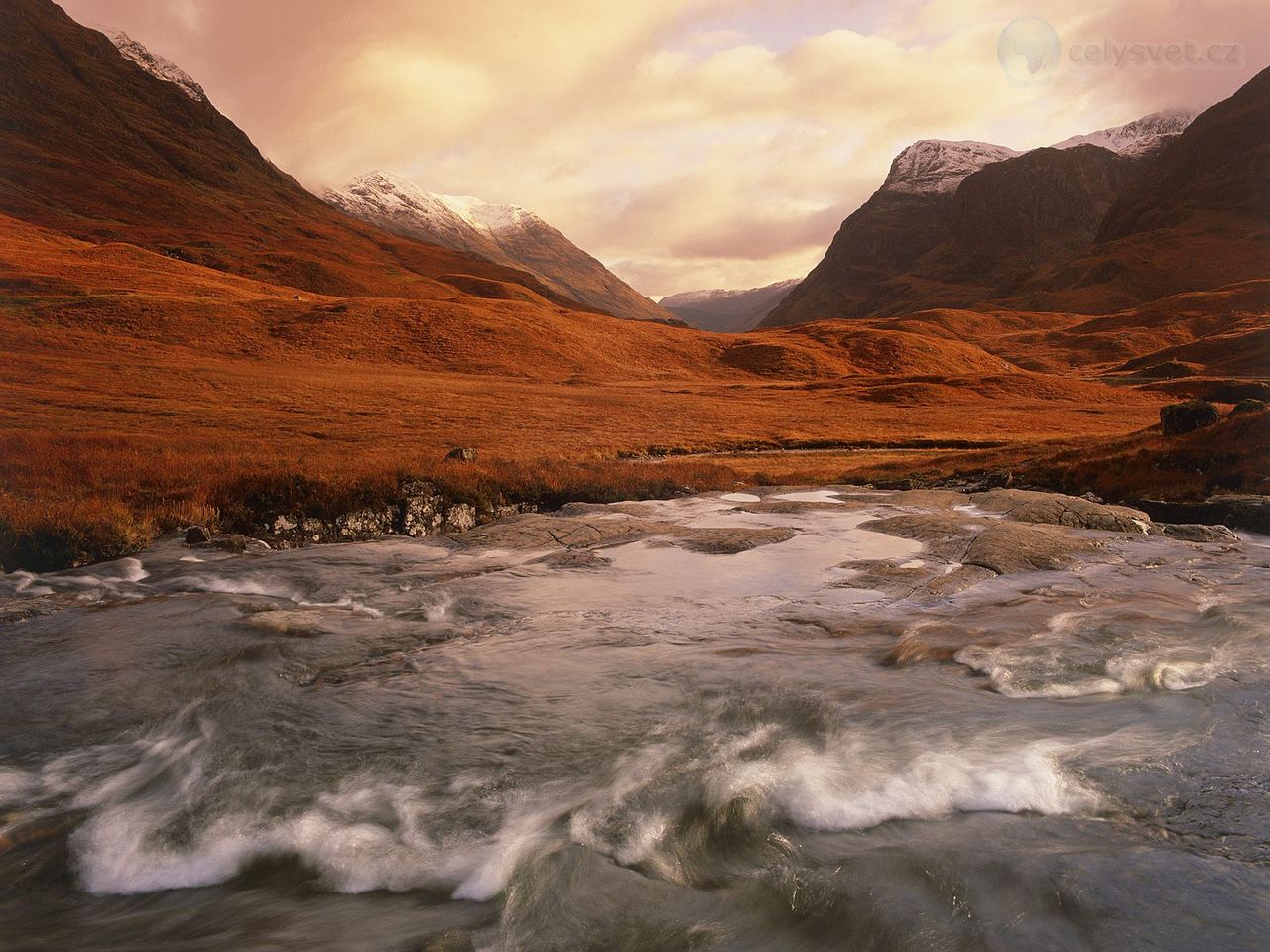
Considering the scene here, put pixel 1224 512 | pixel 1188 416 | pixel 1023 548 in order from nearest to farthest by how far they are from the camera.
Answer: pixel 1023 548 → pixel 1224 512 → pixel 1188 416

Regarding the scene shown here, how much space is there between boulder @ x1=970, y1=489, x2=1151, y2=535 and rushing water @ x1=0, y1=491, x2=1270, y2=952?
6.78m

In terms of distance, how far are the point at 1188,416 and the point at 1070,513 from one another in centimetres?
1397

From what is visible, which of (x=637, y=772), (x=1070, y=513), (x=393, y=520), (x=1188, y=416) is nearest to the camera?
(x=637, y=772)

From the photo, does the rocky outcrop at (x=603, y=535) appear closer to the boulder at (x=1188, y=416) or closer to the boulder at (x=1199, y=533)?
the boulder at (x=1199, y=533)

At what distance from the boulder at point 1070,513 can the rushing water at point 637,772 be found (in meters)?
6.78

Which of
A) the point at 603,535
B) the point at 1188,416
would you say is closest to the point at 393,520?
the point at 603,535

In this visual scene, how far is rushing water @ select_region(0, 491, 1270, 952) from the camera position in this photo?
5.11 meters

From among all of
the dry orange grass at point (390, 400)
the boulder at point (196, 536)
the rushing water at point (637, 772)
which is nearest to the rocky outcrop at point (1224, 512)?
the rushing water at point (637, 772)

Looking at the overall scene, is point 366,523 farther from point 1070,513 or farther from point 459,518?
point 1070,513

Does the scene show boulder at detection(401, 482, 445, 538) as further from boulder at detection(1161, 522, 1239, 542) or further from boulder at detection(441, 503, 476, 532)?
boulder at detection(1161, 522, 1239, 542)

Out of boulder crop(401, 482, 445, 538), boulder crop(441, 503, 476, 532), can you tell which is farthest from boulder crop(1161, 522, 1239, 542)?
boulder crop(401, 482, 445, 538)

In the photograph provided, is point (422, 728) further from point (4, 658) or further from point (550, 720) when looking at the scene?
point (4, 658)

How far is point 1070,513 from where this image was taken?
2014 cm

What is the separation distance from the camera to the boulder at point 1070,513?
19.0 metres
